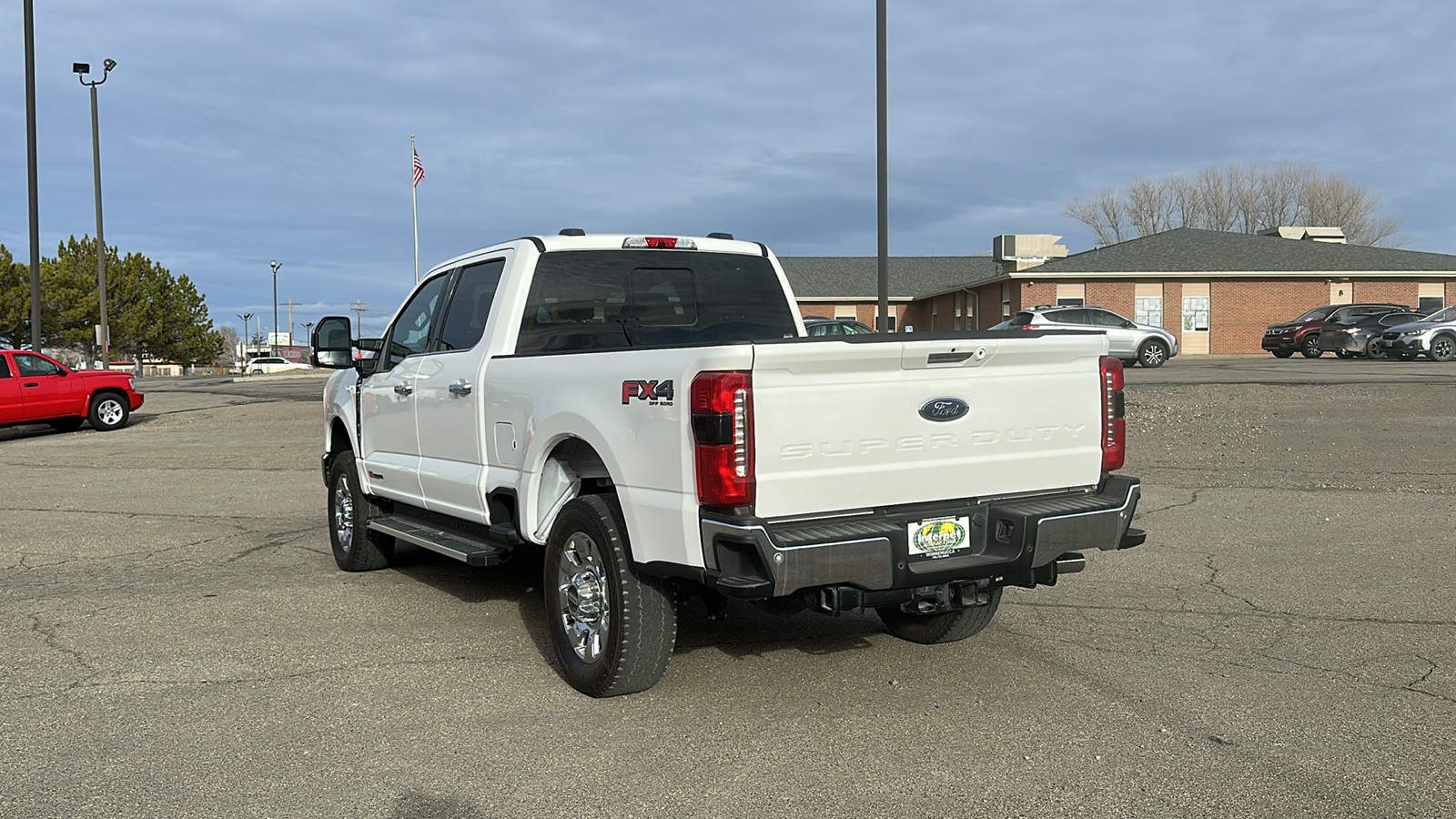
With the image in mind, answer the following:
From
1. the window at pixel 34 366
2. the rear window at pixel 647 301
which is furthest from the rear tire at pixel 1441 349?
the window at pixel 34 366

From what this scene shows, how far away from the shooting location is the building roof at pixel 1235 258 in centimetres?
4312

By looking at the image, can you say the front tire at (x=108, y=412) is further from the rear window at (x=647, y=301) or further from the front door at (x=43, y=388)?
the rear window at (x=647, y=301)

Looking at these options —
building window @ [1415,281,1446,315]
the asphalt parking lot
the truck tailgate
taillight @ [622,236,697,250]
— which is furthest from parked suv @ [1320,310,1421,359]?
the truck tailgate

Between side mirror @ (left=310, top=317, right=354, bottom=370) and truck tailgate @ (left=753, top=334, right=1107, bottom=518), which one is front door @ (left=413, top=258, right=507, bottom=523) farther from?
truck tailgate @ (left=753, top=334, right=1107, bottom=518)

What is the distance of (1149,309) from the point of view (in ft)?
143

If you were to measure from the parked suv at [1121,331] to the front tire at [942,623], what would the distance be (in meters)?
24.1

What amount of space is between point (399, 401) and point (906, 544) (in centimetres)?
378

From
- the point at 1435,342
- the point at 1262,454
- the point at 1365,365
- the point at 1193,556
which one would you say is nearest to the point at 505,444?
the point at 1193,556

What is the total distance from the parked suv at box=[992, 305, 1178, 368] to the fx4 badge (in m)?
25.6

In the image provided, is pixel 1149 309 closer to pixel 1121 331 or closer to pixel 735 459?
pixel 1121 331

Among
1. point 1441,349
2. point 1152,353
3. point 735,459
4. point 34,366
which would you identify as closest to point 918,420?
point 735,459

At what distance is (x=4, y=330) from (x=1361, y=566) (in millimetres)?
63840

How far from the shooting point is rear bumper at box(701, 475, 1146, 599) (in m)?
4.41

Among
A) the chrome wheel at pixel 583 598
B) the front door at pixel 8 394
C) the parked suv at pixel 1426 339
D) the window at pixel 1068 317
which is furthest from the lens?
the window at pixel 1068 317
